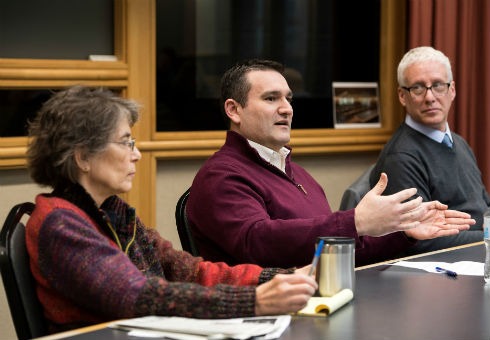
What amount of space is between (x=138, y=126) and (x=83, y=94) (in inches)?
69.9

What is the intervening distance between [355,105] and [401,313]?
2.84 m

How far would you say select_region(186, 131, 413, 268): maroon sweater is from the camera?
2.66 meters

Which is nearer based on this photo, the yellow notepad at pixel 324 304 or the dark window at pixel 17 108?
the yellow notepad at pixel 324 304

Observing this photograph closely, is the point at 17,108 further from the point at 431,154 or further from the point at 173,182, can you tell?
the point at 431,154

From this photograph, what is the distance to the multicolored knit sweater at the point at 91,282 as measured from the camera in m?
1.98

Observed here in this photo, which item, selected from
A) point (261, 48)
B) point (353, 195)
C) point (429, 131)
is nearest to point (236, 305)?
point (353, 195)

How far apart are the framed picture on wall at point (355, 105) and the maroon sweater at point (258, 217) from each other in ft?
5.60

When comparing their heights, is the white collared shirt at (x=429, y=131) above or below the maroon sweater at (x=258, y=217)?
above

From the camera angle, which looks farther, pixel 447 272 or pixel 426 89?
pixel 426 89

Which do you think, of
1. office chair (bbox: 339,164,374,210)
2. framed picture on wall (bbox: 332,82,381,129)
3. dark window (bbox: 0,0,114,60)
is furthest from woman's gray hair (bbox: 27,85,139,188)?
framed picture on wall (bbox: 332,82,381,129)

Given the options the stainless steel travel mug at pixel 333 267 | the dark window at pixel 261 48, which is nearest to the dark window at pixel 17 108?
the dark window at pixel 261 48

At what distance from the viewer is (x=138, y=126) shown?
158 inches

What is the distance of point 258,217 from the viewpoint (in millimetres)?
2738

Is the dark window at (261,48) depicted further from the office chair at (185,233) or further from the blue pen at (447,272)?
the blue pen at (447,272)
